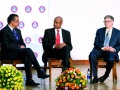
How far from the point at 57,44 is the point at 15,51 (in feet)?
2.47

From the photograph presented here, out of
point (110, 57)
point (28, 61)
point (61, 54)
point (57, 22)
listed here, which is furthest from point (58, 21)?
point (110, 57)

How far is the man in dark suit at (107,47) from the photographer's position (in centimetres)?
547

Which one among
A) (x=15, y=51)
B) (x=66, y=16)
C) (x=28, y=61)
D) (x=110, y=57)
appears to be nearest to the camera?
(x=28, y=61)

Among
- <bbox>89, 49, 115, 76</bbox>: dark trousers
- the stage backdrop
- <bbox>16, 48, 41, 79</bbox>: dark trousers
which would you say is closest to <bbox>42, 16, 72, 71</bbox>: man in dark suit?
<bbox>89, 49, 115, 76</bbox>: dark trousers

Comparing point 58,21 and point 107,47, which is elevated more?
Result: point 58,21

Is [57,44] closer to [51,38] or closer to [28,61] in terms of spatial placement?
[51,38]

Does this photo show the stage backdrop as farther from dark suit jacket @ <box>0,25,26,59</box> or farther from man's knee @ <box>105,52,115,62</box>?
man's knee @ <box>105,52,115,62</box>

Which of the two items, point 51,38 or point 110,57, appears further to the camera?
point 51,38

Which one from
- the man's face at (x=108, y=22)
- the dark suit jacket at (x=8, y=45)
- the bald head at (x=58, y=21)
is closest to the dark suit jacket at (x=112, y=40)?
the man's face at (x=108, y=22)

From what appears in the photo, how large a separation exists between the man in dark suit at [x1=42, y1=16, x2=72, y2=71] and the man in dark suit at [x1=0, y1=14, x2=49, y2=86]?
476 mm

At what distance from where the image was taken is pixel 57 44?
5.61 m

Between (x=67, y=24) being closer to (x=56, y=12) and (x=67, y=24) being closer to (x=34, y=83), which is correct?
(x=56, y=12)

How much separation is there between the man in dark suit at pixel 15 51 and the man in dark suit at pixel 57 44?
18.7 inches

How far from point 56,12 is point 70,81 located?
Result: 4.46 metres
